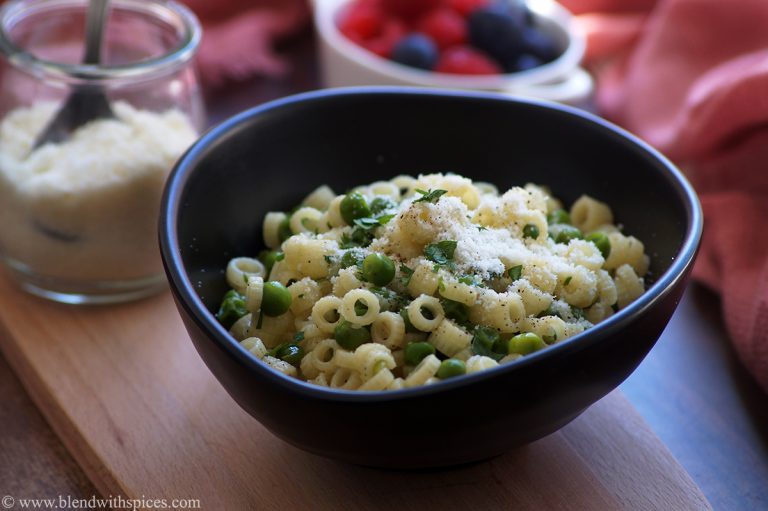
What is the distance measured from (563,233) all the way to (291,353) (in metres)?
0.42

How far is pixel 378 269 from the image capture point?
1.04 metres

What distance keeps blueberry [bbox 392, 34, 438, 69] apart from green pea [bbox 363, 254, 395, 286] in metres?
0.79

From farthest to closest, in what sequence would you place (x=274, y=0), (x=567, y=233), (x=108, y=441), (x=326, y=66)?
(x=274, y=0) → (x=326, y=66) → (x=567, y=233) → (x=108, y=441)

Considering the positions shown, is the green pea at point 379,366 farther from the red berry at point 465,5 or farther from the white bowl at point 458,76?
the red berry at point 465,5

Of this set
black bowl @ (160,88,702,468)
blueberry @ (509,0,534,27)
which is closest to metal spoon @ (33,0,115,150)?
black bowl @ (160,88,702,468)

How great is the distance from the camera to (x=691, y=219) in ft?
3.58

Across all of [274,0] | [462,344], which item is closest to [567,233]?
[462,344]

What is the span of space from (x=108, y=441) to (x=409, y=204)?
0.47 m

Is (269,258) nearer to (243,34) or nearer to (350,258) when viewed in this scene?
(350,258)

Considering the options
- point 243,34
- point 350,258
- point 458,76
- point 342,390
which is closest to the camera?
point 342,390

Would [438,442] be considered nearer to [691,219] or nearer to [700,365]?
[691,219]

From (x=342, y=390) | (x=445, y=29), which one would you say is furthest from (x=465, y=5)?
(x=342, y=390)

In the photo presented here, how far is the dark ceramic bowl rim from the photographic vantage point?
2.79ft

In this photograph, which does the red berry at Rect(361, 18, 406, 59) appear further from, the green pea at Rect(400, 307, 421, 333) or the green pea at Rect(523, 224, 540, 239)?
the green pea at Rect(400, 307, 421, 333)
